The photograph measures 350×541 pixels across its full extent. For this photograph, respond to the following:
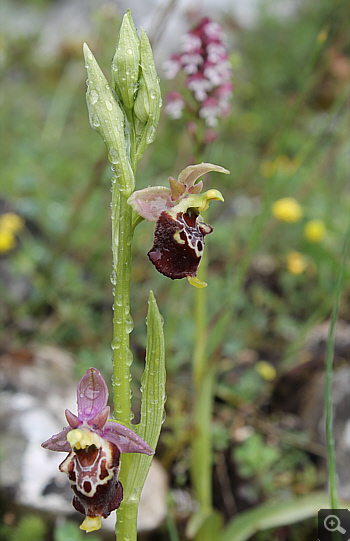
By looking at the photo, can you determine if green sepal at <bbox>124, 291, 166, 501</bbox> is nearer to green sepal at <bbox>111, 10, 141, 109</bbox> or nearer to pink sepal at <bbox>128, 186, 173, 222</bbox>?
pink sepal at <bbox>128, 186, 173, 222</bbox>

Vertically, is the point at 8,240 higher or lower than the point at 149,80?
higher

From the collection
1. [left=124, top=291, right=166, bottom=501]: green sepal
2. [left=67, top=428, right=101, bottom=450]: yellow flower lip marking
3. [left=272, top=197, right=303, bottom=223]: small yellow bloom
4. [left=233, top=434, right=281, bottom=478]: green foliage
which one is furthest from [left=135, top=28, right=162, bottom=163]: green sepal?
[left=272, top=197, right=303, bottom=223]: small yellow bloom

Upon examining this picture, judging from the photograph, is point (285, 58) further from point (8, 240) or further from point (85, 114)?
point (8, 240)

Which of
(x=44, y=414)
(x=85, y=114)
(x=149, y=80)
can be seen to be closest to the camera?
(x=149, y=80)

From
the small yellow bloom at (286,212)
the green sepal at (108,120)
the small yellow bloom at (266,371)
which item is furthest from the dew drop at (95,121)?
the small yellow bloom at (286,212)

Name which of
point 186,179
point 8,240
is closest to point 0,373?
point 8,240

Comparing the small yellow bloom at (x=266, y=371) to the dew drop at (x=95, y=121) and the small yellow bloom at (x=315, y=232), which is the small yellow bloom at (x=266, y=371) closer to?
the small yellow bloom at (x=315, y=232)

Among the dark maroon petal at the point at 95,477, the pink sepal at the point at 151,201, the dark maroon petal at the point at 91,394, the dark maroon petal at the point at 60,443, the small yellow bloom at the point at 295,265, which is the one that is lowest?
the dark maroon petal at the point at 95,477
